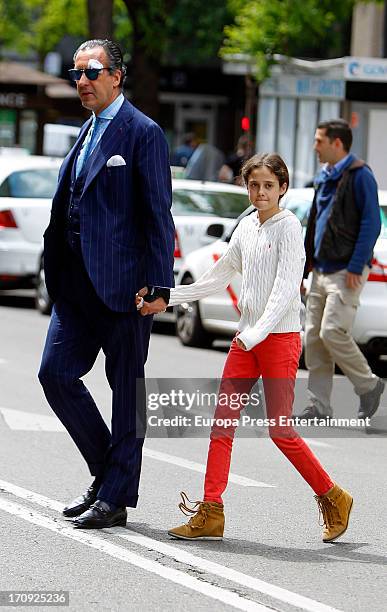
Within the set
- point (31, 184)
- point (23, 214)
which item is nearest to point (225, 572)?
point (23, 214)

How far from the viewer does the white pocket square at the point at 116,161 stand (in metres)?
6.75

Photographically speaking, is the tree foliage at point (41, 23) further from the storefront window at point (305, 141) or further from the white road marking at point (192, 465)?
the white road marking at point (192, 465)

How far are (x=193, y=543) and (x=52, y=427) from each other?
351 cm

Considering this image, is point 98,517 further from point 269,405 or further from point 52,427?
point 52,427

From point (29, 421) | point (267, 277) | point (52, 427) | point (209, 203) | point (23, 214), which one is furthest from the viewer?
point (23, 214)

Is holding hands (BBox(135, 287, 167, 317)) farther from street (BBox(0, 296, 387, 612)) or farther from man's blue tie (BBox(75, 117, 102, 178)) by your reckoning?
street (BBox(0, 296, 387, 612))

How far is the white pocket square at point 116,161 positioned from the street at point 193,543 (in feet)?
4.96

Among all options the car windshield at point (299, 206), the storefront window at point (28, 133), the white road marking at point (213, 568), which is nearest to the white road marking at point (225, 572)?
the white road marking at point (213, 568)

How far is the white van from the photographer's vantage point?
37594mm

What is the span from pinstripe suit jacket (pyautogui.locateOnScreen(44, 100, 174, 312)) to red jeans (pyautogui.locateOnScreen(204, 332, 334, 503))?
19.7 inches

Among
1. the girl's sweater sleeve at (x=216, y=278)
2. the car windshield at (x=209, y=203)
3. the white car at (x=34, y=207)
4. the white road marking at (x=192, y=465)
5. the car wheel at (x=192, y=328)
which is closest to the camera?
the girl's sweater sleeve at (x=216, y=278)

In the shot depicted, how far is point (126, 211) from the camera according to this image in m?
6.81

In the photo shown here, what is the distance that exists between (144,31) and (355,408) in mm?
17173

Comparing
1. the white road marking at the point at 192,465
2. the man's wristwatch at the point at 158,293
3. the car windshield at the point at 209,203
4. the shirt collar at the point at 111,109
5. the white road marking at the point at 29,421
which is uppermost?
the shirt collar at the point at 111,109
